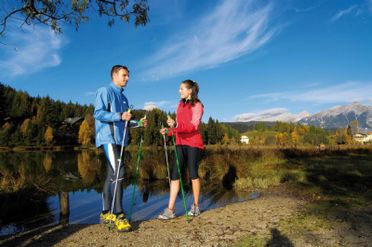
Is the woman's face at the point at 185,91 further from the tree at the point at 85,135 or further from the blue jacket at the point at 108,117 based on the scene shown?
the tree at the point at 85,135

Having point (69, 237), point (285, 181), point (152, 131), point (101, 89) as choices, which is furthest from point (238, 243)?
point (152, 131)

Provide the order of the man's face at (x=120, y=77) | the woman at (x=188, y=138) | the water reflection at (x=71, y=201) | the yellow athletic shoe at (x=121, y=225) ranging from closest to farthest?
the yellow athletic shoe at (x=121, y=225)
the man's face at (x=120, y=77)
the woman at (x=188, y=138)
the water reflection at (x=71, y=201)

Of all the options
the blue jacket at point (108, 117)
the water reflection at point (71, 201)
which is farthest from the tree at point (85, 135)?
the blue jacket at point (108, 117)

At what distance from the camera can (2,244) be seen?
4.36m

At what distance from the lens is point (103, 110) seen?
15.1 ft

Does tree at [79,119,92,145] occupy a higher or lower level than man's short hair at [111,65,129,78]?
higher

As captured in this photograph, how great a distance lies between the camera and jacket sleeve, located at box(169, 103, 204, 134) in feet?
17.4

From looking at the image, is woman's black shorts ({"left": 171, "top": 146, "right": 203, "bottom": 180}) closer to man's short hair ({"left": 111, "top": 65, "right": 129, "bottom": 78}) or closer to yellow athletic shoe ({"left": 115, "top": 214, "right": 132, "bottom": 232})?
yellow athletic shoe ({"left": 115, "top": 214, "right": 132, "bottom": 232})

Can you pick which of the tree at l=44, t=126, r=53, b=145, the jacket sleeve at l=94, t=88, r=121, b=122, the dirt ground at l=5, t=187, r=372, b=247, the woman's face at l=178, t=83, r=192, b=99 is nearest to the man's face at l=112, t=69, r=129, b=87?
the jacket sleeve at l=94, t=88, r=121, b=122

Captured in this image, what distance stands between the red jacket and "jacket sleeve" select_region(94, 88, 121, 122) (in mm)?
1181

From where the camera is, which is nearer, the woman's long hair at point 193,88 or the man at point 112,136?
the man at point 112,136

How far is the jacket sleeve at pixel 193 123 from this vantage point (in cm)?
532

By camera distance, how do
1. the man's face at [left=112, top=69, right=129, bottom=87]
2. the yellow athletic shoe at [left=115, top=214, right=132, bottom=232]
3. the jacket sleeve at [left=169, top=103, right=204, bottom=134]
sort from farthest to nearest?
the jacket sleeve at [left=169, top=103, right=204, bottom=134] < the man's face at [left=112, top=69, right=129, bottom=87] < the yellow athletic shoe at [left=115, top=214, right=132, bottom=232]

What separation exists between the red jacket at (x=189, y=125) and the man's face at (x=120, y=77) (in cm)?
118
